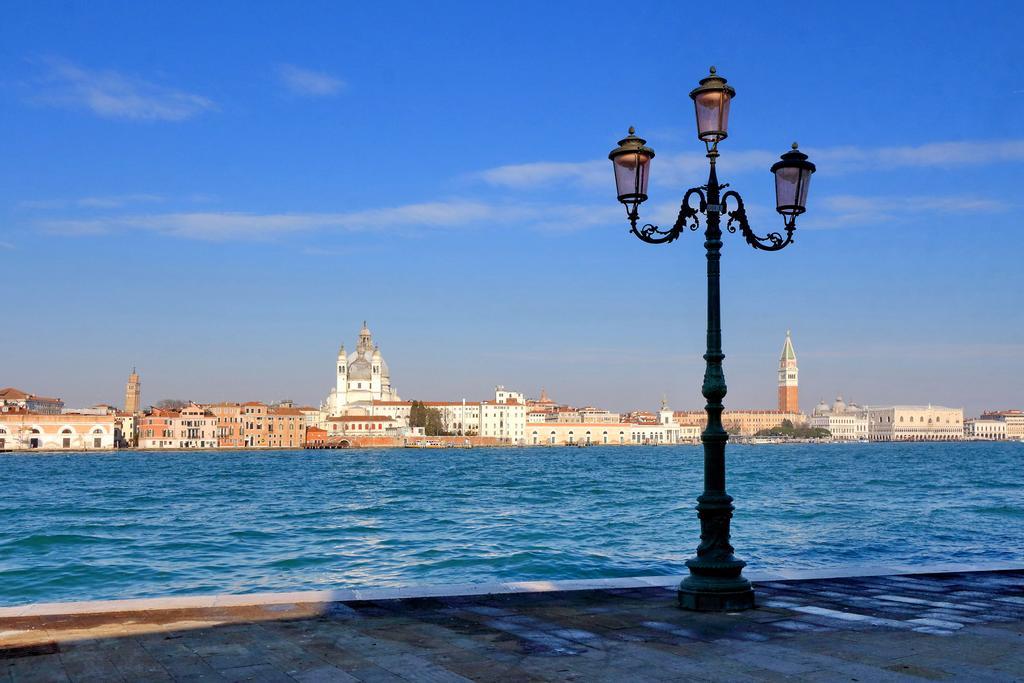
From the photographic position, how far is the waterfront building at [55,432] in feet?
393

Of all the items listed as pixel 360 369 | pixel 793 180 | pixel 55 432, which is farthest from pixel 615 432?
pixel 793 180

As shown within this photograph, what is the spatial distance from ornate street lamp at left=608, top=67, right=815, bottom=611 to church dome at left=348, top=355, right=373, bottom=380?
491 feet

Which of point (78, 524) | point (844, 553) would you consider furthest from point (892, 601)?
point (78, 524)

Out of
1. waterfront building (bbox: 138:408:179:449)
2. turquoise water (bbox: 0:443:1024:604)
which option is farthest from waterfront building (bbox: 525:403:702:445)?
turquoise water (bbox: 0:443:1024:604)

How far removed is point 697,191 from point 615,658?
14.5ft

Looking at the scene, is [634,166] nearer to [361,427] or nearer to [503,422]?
[361,427]

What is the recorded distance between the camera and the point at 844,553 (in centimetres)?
1836

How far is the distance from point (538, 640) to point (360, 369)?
152641 mm

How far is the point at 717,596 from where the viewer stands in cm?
698

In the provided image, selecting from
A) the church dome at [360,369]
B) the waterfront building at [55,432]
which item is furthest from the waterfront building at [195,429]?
the church dome at [360,369]

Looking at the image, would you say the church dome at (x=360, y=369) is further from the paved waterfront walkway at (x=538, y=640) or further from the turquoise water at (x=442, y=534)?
the paved waterfront walkway at (x=538, y=640)

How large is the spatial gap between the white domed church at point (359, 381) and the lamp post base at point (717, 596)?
14712 centimetres

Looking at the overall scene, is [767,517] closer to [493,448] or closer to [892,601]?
[892,601]

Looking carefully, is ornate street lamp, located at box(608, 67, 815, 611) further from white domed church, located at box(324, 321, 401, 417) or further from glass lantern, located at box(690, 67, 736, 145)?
white domed church, located at box(324, 321, 401, 417)
